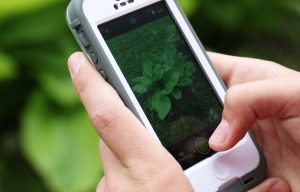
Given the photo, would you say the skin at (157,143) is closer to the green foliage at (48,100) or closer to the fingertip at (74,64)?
the fingertip at (74,64)

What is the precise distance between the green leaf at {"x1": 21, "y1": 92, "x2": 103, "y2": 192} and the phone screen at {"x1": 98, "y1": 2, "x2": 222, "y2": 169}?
62 cm

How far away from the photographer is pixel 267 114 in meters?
0.93

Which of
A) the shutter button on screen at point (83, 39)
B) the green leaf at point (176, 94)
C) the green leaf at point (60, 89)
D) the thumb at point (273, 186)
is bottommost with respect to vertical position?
the green leaf at point (60, 89)

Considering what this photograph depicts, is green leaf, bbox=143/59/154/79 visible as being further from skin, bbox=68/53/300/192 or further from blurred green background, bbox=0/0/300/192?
blurred green background, bbox=0/0/300/192

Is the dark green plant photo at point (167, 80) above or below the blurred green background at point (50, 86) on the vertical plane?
above

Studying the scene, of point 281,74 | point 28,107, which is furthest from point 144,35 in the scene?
point 28,107

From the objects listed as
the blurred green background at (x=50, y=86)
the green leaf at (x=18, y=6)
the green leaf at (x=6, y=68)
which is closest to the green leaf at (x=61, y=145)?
the blurred green background at (x=50, y=86)

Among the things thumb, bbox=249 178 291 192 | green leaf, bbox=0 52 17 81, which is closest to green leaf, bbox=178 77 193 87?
thumb, bbox=249 178 291 192

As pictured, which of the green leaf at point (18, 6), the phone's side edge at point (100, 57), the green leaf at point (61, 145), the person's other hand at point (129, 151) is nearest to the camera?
the person's other hand at point (129, 151)

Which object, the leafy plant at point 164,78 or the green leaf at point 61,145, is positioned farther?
the green leaf at point 61,145

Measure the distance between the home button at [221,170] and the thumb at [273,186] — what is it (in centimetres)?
5

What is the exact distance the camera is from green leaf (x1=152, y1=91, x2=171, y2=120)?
1.00 metres

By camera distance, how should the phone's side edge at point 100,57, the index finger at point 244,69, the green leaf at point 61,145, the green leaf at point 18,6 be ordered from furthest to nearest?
the green leaf at point 18,6
the green leaf at point 61,145
the index finger at point 244,69
the phone's side edge at point 100,57

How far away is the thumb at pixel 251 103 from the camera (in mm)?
893
